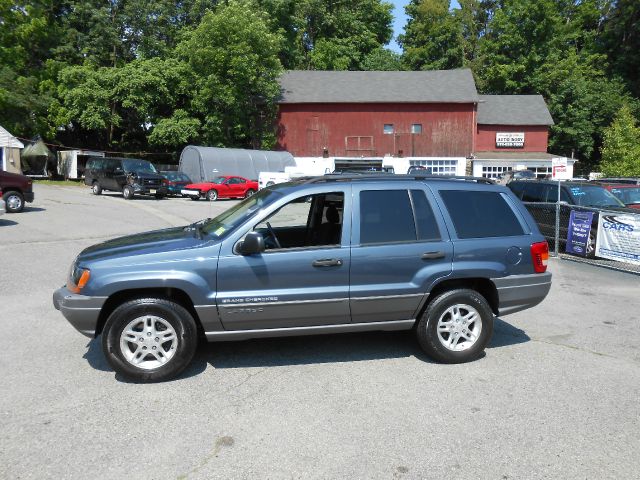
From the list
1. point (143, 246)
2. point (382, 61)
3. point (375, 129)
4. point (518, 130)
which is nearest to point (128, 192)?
point (375, 129)

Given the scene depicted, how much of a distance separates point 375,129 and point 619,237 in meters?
32.6

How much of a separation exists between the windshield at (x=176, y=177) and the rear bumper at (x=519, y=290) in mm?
27390

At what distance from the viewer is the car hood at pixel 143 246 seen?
4.82m

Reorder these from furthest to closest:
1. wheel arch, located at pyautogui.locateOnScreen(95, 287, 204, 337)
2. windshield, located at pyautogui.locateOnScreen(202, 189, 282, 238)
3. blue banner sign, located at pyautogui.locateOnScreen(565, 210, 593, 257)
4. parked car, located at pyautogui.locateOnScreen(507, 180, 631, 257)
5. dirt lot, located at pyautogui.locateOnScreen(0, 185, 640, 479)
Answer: parked car, located at pyautogui.locateOnScreen(507, 180, 631, 257) → blue banner sign, located at pyautogui.locateOnScreen(565, 210, 593, 257) → windshield, located at pyautogui.locateOnScreen(202, 189, 282, 238) → wheel arch, located at pyautogui.locateOnScreen(95, 287, 204, 337) → dirt lot, located at pyautogui.locateOnScreen(0, 185, 640, 479)

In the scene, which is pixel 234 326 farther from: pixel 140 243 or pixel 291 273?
pixel 140 243

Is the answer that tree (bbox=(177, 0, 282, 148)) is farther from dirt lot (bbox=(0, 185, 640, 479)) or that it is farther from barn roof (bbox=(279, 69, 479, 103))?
dirt lot (bbox=(0, 185, 640, 479))

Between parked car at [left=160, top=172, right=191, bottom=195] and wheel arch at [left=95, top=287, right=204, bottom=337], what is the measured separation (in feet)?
82.5

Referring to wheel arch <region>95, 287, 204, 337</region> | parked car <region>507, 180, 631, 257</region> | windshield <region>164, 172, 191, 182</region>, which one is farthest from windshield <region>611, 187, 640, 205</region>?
windshield <region>164, 172, 191, 182</region>

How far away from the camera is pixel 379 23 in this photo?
62031mm

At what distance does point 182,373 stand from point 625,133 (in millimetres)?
45401

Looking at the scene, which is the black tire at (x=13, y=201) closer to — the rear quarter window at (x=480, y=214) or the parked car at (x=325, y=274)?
the parked car at (x=325, y=274)

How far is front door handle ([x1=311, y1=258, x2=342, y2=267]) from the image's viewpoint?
489 cm

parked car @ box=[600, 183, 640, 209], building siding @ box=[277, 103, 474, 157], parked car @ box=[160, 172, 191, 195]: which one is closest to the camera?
parked car @ box=[600, 183, 640, 209]

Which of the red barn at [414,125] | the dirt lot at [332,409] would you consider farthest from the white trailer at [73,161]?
the dirt lot at [332,409]
